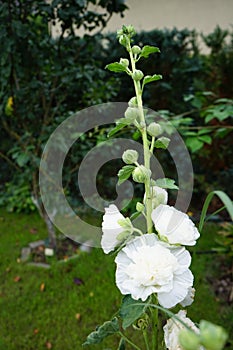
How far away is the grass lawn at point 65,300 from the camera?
74.2 inches

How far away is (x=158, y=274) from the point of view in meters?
0.48

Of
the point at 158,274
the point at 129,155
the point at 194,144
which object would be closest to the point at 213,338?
the point at 158,274

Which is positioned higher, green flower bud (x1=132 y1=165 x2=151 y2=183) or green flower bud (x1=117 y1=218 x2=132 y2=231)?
green flower bud (x1=132 y1=165 x2=151 y2=183)

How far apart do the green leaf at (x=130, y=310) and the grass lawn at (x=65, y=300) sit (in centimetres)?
131

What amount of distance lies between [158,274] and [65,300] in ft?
5.83

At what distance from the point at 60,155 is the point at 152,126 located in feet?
6.49

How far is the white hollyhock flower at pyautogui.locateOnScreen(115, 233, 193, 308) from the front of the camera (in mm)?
485

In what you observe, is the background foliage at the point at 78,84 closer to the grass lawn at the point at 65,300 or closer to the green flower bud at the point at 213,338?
the grass lawn at the point at 65,300

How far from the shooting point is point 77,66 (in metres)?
2.31

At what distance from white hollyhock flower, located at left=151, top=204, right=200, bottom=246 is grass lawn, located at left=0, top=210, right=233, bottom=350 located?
4.50 ft

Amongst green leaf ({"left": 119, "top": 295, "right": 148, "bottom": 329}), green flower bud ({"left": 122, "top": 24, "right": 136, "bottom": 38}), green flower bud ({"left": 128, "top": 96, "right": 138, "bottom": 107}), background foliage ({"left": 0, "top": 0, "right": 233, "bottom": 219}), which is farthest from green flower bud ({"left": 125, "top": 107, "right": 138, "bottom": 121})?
background foliage ({"left": 0, "top": 0, "right": 233, "bottom": 219})

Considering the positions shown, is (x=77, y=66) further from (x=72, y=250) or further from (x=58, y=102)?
(x=72, y=250)

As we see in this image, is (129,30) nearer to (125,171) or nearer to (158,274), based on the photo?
(125,171)

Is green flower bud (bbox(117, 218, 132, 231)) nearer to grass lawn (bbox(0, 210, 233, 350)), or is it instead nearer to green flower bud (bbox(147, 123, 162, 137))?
green flower bud (bbox(147, 123, 162, 137))
